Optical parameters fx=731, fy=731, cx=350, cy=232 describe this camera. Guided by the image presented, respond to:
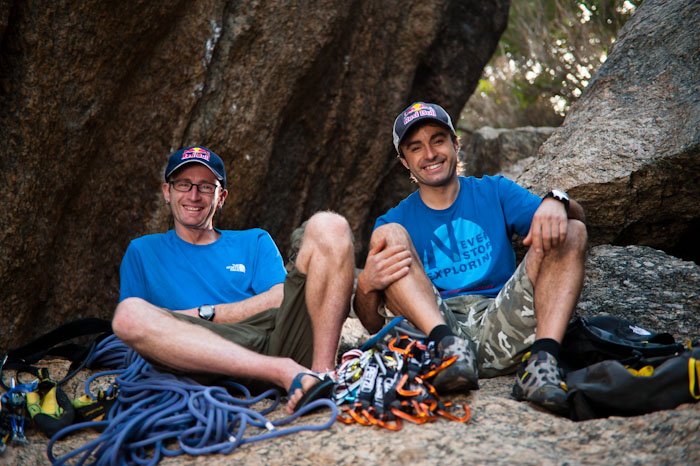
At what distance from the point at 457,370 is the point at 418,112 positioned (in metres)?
1.75

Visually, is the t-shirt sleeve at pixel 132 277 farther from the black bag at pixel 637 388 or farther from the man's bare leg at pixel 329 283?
the black bag at pixel 637 388

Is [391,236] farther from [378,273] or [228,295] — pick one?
[228,295]

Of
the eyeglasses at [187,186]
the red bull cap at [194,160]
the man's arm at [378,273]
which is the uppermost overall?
the red bull cap at [194,160]

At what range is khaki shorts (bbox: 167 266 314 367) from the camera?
3.80 metres

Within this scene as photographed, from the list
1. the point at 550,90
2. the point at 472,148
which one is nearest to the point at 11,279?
the point at 472,148

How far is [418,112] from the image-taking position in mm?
4293

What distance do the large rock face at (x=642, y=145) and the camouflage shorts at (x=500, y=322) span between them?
1.90 meters

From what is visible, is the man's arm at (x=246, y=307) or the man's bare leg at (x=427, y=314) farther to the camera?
the man's arm at (x=246, y=307)

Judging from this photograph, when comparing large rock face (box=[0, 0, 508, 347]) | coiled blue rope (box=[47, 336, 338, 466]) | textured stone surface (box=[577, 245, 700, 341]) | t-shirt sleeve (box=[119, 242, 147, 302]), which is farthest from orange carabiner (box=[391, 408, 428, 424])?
large rock face (box=[0, 0, 508, 347])

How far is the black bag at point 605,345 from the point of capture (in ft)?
10.8

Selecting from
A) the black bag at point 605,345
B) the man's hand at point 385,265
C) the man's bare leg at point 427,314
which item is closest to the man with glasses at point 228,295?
the man's hand at point 385,265

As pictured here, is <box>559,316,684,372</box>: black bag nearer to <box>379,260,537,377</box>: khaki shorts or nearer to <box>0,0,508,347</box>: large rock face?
<box>379,260,537,377</box>: khaki shorts

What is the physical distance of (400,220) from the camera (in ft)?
14.2

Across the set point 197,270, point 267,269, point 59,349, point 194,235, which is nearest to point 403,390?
point 267,269
